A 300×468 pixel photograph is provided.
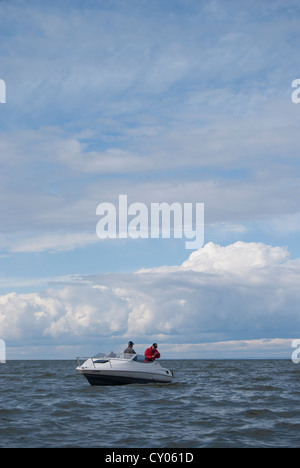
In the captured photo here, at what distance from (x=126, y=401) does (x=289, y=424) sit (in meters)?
10.5

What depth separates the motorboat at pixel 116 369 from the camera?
33375 mm

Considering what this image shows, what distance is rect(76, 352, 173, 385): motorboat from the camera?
33.4 metres

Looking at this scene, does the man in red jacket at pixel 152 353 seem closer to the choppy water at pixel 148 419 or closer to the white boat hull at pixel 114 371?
the white boat hull at pixel 114 371

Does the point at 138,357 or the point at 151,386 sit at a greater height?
the point at 138,357

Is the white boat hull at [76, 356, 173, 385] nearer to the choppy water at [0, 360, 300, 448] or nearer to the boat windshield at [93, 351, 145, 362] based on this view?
the boat windshield at [93, 351, 145, 362]

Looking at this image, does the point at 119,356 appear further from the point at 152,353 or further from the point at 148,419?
the point at 148,419

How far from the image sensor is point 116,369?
33.3m

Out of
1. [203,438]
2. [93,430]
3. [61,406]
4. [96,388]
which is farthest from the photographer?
[96,388]

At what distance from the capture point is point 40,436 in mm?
17078

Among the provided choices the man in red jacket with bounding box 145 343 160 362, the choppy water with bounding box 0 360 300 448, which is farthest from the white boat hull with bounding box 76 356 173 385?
the man in red jacket with bounding box 145 343 160 362

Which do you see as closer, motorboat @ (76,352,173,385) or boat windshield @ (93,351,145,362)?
motorboat @ (76,352,173,385)

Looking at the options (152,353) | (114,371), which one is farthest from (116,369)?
(152,353)
